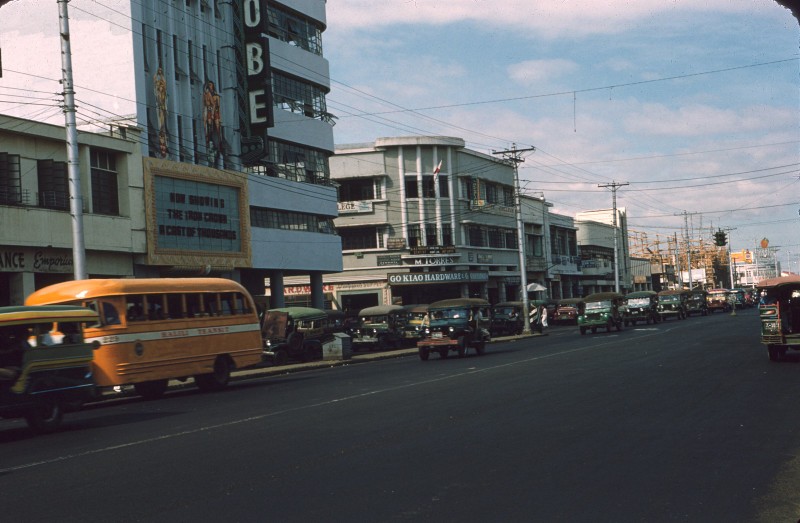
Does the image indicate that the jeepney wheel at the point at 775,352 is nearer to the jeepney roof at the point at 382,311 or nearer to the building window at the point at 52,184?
the building window at the point at 52,184

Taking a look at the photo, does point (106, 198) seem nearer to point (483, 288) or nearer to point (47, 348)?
point (47, 348)

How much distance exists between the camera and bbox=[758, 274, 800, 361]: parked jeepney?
22.4m

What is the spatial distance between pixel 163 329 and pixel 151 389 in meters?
1.94

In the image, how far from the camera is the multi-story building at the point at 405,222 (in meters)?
70.8

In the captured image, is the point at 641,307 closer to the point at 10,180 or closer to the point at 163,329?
the point at 10,180

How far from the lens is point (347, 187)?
73312 mm

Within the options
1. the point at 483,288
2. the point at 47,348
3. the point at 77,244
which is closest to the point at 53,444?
the point at 47,348

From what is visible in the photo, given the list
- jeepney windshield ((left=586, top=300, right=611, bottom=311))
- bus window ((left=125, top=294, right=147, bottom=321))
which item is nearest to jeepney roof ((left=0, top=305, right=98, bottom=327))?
bus window ((left=125, top=294, right=147, bottom=321))

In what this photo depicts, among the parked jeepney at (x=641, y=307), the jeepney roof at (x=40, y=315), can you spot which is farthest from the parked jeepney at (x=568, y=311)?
the jeepney roof at (x=40, y=315)

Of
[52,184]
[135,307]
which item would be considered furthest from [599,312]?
[135,307]

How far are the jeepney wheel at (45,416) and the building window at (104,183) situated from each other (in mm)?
18511

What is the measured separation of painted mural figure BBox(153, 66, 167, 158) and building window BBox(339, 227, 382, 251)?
116 feet

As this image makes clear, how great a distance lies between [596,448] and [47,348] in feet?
31.7

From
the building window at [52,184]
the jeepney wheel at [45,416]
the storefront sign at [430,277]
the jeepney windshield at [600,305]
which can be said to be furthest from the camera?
the storefront sign at [430,277]
